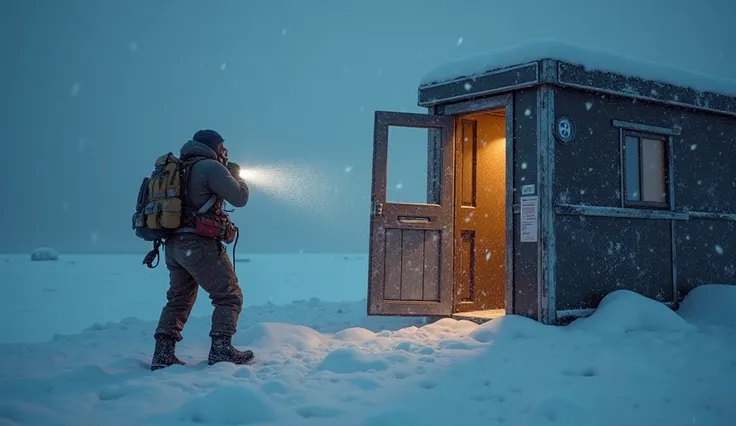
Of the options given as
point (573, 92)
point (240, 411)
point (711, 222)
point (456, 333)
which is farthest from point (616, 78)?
point (240, 411)

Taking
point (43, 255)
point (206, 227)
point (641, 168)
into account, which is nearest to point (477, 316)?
point (641, 168)

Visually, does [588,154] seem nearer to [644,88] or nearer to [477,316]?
[644,88]

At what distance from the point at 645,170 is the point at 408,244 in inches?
118

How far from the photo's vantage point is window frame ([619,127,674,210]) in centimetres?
693

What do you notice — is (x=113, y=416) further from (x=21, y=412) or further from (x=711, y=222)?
(x=711, y=222)

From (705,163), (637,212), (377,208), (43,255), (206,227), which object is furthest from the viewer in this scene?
(43,255)

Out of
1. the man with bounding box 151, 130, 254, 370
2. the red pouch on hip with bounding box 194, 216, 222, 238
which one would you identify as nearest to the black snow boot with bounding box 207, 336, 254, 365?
the man with bounding box 151, 130, 254, 370

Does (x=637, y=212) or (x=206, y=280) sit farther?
(x=637, y=212)

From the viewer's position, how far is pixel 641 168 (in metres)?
7.18

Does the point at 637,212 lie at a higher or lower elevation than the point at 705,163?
lower

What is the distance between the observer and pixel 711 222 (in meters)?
7.76

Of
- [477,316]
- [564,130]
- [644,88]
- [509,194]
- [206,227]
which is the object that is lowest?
[477,316]

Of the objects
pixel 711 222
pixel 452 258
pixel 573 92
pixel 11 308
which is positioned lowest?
pixel 11 308

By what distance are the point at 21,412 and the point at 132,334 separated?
370cm
